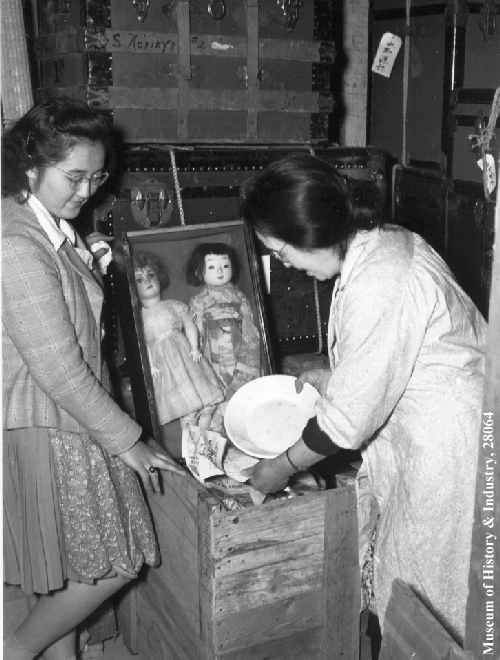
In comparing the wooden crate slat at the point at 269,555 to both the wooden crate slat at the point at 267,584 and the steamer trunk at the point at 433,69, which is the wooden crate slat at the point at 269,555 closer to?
the wooden crate slat at the point at 267,584

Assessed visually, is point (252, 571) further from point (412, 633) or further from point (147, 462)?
point (412, 633)

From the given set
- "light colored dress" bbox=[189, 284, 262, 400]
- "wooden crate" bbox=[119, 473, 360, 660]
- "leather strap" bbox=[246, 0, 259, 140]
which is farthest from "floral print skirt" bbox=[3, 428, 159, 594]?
"leather strap" bbox=[246, 0, 259, 140]

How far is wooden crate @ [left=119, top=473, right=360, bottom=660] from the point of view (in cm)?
243

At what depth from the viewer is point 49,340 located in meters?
2.28

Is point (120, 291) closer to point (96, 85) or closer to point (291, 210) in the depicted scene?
point (96, 85)

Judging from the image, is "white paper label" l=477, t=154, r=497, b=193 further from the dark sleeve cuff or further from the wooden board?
the wooden board

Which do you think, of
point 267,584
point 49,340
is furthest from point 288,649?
point 49,340

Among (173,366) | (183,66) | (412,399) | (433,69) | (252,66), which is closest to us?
(412,399)

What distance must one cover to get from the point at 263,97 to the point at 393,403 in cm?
162

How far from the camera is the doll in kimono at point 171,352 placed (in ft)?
9.44

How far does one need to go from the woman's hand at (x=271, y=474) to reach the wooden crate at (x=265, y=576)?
0.07 meters

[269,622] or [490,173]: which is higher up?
[490,173]

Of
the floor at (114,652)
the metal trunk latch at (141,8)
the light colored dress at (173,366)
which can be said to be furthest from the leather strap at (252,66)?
the floor at (114,652)

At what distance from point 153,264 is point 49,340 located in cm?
70
